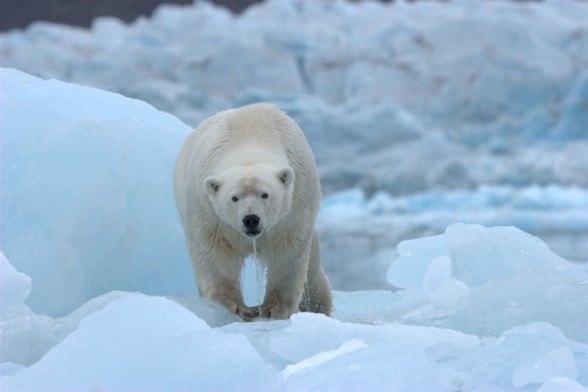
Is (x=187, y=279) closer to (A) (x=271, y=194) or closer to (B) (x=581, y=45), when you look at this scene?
(A) (x=271, y=194)

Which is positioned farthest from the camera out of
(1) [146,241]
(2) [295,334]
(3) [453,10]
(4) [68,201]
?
(3) [453,10]

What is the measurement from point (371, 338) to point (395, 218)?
18.1m

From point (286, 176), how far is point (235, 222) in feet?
1.02

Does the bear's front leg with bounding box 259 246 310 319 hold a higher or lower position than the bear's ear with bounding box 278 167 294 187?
lower

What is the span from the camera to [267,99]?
67.9ft

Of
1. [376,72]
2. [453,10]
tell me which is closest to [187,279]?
[376,72]

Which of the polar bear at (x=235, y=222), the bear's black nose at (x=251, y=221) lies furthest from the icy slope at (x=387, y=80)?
the bear's black nose at (x=251, y=221)

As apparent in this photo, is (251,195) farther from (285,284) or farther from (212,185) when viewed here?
(285,284)

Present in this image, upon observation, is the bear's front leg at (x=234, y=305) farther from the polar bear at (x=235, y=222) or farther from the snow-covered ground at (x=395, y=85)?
the snow-covered ground at (x=395, y=85)

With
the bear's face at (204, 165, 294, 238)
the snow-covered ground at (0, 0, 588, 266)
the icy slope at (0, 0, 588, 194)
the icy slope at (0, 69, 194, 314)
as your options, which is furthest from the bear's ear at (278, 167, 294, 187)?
the icy slope at (0, 0, 588, 194)

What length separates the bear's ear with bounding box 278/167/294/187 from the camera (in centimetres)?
318

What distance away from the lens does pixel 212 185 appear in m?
3.20

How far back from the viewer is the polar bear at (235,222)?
3334mm

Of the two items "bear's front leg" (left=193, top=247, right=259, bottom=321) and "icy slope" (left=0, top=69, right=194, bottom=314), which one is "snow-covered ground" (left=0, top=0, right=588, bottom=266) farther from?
"bear's front leg" (left=193, top=247, right=259, bottom=321)
